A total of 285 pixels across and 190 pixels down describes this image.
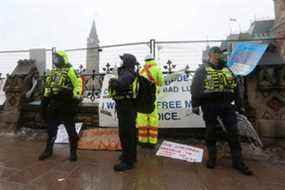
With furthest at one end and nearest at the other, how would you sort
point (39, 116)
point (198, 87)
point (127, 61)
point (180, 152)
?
point (39, 116)
point (180, 152)
point (198, 87)
point (127, 61)

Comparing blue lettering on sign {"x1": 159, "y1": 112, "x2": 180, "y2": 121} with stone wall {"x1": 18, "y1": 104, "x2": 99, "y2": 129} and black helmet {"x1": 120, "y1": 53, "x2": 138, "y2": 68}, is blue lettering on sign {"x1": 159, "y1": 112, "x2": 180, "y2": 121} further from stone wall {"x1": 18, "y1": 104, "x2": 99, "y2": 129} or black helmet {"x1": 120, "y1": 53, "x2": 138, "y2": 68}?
black helmet {"x1": 120, "y1": 53, "x2": 138, "y2": 68}

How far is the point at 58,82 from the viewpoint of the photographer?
3.96 metres

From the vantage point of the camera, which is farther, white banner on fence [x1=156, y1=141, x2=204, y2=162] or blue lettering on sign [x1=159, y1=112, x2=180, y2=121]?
blue lettering on sign [x1=159, y1=112, x2=180, y2=121]

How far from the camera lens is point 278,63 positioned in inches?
184

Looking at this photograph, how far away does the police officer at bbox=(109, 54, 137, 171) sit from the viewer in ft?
11.6

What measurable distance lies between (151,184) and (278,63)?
136 inches

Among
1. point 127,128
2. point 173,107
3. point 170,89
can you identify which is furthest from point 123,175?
point 170,89

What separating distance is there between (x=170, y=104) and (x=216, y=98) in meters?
1.44

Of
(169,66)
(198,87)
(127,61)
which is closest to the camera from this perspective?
(127,61)

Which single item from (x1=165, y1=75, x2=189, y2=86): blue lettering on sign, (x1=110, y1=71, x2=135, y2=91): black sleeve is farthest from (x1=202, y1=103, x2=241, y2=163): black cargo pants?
(x1=165, y1=75, x2=189, y2=86): blue lettering on sign

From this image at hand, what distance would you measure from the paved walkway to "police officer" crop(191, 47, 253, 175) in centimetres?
36

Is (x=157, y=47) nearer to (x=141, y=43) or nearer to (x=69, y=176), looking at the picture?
(x=141, y=43)

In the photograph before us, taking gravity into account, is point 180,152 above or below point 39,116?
below

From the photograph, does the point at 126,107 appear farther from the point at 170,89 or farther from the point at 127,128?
the point at 170,89
